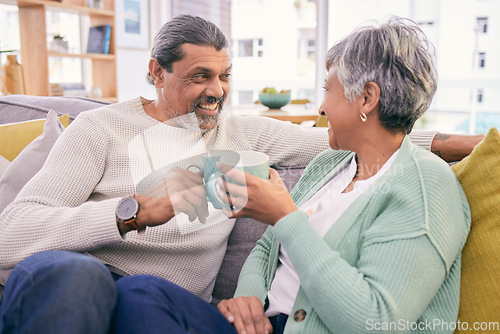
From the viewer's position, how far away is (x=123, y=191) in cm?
130

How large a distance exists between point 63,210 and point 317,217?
0.65m

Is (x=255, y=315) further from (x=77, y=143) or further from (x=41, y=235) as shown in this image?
(x=77, y=143)

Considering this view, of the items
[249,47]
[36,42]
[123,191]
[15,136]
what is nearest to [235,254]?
[123,191]

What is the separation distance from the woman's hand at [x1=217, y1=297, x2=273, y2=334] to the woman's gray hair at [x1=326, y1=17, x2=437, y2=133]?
0.51m

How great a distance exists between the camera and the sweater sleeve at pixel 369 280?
79 cm

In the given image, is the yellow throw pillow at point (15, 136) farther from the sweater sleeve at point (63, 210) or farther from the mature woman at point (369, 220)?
the mature woman at point (369, 220)

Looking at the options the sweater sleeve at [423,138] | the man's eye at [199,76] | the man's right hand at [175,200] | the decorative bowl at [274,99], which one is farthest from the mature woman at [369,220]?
the decorative bowl at [274,99]

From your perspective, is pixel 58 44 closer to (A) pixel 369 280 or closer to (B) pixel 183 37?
(B) pixel 183 37

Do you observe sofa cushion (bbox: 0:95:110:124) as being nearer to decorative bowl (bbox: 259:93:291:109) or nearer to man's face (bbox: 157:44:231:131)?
man's face (bbox: 157:44:231:131)

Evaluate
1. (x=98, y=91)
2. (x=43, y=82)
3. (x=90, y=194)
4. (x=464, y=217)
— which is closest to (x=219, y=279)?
(x=90, y=194)

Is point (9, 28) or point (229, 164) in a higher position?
point (9, 28)

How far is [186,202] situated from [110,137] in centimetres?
45

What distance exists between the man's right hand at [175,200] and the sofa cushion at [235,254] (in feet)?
1.04

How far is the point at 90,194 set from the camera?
4.32 feet
